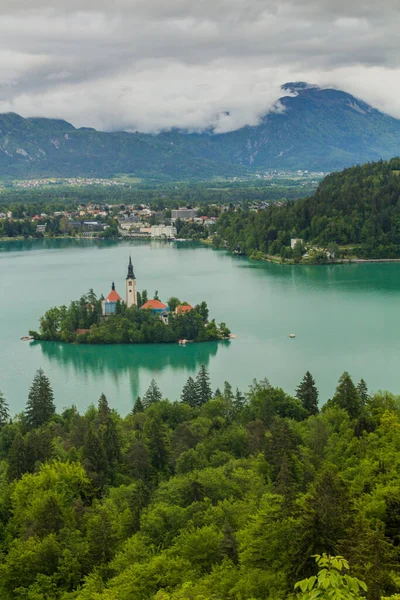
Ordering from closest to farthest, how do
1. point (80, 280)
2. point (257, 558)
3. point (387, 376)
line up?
point (257, 558) < point (387, 376) < point (80, 280)

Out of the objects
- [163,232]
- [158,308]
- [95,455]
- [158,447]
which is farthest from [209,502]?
[163,232]

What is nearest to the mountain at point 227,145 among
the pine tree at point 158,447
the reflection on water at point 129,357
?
the reflection on water at point 129,357

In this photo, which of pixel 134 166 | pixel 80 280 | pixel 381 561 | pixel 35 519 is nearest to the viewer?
pixel 381 561

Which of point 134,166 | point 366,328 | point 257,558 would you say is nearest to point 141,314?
point 366,328

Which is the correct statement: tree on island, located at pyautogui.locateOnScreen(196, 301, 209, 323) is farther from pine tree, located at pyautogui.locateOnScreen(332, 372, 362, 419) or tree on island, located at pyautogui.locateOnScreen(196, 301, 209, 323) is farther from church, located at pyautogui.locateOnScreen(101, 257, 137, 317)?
pine tree, located at pyautogui.locateOnScreen(332, 372, 362, 419)

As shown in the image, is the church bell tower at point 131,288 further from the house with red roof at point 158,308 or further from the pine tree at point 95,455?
the pine tree at point 95,455

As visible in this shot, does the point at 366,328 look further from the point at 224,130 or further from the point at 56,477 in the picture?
the point at 224,130
